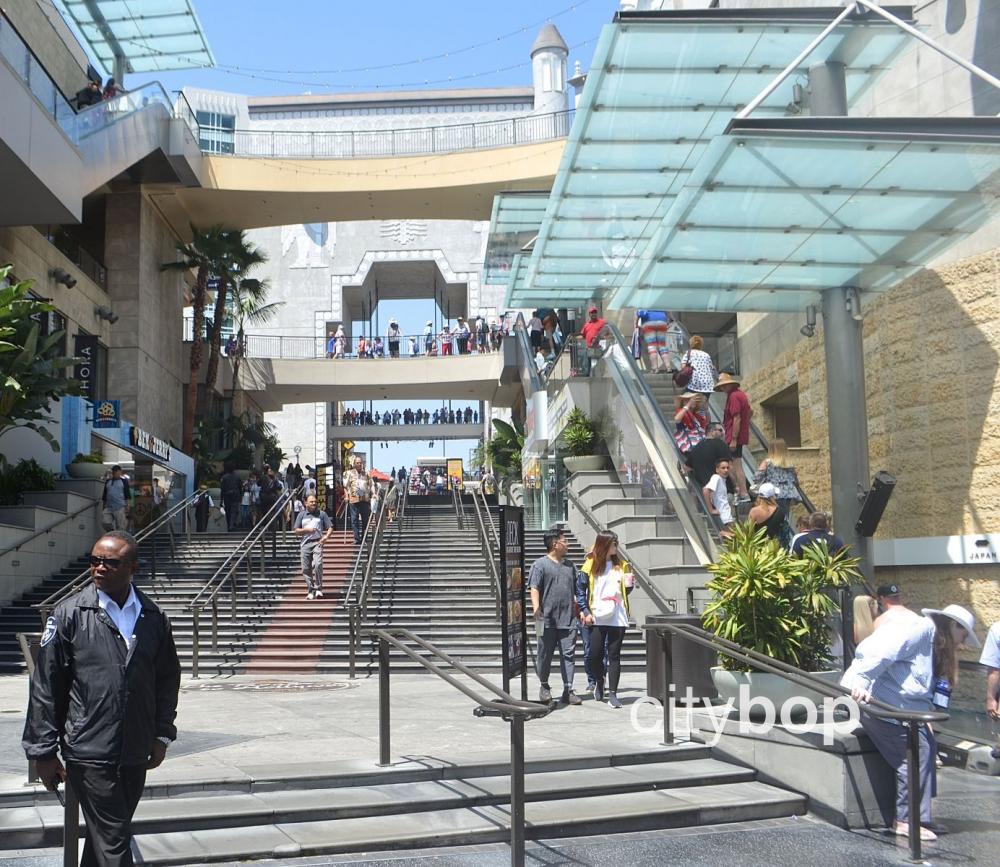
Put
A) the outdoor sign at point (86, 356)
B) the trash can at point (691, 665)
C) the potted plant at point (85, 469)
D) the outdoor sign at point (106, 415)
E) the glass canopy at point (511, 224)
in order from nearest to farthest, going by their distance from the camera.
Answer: the trash can at point (691, 665)
the potted plant at point (85, 469)
the outdoor sign at point (106, 415)
the outdoor sign at point (86, 356)
the glass canopy at point (511, 224)

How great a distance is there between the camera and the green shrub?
20812mm

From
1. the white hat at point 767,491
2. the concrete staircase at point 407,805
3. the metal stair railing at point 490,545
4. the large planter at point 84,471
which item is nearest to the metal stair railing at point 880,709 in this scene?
→ the concrete staircase at point 407,805

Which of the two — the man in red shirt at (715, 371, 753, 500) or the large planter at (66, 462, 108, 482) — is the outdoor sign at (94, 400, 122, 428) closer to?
the large planter at (66, 462, 108, 482)

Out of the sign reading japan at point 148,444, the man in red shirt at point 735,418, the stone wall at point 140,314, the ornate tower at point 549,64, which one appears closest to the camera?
the man in red shirt at point 735,418

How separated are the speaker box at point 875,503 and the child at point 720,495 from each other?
2.01 metres

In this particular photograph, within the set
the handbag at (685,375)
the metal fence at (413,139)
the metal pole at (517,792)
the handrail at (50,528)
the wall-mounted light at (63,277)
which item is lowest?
the metal pole at (517,792)

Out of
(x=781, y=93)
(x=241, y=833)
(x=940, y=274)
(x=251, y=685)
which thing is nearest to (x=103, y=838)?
(x=241, y=833)

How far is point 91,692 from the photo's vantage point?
477 cm

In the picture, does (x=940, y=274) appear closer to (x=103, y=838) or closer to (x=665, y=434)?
(x=665, y=434)

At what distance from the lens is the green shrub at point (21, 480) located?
20812 mm

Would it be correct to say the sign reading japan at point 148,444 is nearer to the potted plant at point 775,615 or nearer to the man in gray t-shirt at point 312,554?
the man in gray t-shirt at point 312,554

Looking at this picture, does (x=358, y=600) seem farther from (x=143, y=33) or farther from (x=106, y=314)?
(x=143, y=33)

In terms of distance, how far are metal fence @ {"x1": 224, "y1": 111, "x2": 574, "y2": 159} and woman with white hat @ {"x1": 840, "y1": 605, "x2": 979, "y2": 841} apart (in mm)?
28712

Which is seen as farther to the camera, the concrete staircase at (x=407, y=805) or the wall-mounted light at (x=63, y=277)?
the wall-mounted light at (x=63, y=277)
